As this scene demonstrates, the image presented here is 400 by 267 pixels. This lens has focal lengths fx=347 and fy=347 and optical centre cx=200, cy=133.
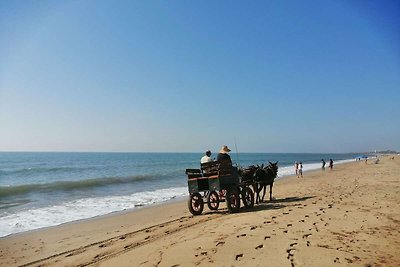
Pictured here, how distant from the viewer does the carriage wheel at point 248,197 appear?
12.5 meters

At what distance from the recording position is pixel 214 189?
11.6 meters

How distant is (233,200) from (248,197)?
1221 millimetres

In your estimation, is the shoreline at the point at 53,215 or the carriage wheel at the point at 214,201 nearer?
the shoreline at the point at 53,215

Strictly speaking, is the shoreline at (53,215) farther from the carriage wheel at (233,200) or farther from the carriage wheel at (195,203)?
the carriage wheel at (233,200)

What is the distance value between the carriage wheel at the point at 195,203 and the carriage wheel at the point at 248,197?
1.54 m

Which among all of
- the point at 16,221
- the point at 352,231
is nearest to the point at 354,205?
the point at 352,231

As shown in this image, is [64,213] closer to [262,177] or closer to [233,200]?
[233,200]

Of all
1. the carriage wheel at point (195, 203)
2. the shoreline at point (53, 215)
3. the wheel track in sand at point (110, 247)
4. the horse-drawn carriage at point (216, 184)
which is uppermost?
the horse-drawn carriage at point (216, 184)

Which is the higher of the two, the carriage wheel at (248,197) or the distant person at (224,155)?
the distant person at (224,155)

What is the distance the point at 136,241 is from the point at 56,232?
12.8 feet

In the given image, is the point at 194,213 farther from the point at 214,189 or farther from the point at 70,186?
the point at 70,186

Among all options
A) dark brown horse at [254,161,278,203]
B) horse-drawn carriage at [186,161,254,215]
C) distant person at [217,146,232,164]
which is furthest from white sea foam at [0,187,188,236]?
dark brown horse at [254,161,278,203]

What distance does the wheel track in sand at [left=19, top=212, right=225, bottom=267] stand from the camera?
24.1 feet

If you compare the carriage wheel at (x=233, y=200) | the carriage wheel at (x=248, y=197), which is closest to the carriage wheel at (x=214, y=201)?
the carriage wheel at (x=233, y=200)
